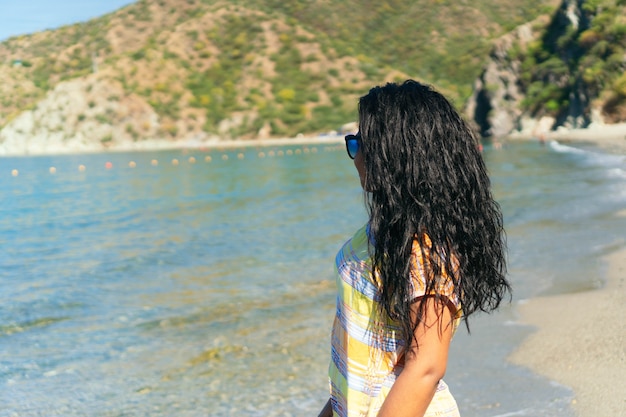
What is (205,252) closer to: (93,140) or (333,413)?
(333,413)

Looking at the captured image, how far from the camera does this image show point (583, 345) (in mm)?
4926

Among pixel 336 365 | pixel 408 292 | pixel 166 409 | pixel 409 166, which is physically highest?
pixel 409 166

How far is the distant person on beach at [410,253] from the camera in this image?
1.52 meters

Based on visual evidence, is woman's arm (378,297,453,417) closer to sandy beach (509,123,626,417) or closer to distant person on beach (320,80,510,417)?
distant person on beach (320,80,510,417)

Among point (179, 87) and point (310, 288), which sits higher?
point (310, 288)

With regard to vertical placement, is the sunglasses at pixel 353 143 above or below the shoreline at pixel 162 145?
above

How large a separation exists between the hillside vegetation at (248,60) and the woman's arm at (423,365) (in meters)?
69.9

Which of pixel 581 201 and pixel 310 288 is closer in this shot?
pixel 310 288

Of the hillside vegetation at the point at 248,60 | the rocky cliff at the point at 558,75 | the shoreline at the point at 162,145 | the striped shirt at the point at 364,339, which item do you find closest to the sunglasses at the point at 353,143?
the striped shirt at the point at 364,339

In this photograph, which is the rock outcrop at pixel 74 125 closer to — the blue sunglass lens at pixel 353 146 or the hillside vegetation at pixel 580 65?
the hillside vegetation at pixel 580 65

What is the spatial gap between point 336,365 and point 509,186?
1880 centimetres

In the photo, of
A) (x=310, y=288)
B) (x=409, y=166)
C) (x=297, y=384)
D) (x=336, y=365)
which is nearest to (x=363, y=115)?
(x=409, y=166)

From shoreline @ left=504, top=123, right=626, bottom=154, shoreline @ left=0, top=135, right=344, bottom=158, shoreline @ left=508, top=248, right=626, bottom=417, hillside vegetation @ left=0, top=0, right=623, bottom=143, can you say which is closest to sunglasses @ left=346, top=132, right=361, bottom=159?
shoreline @ left=508, top=248, right=626, bottom=417

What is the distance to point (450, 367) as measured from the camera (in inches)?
193
